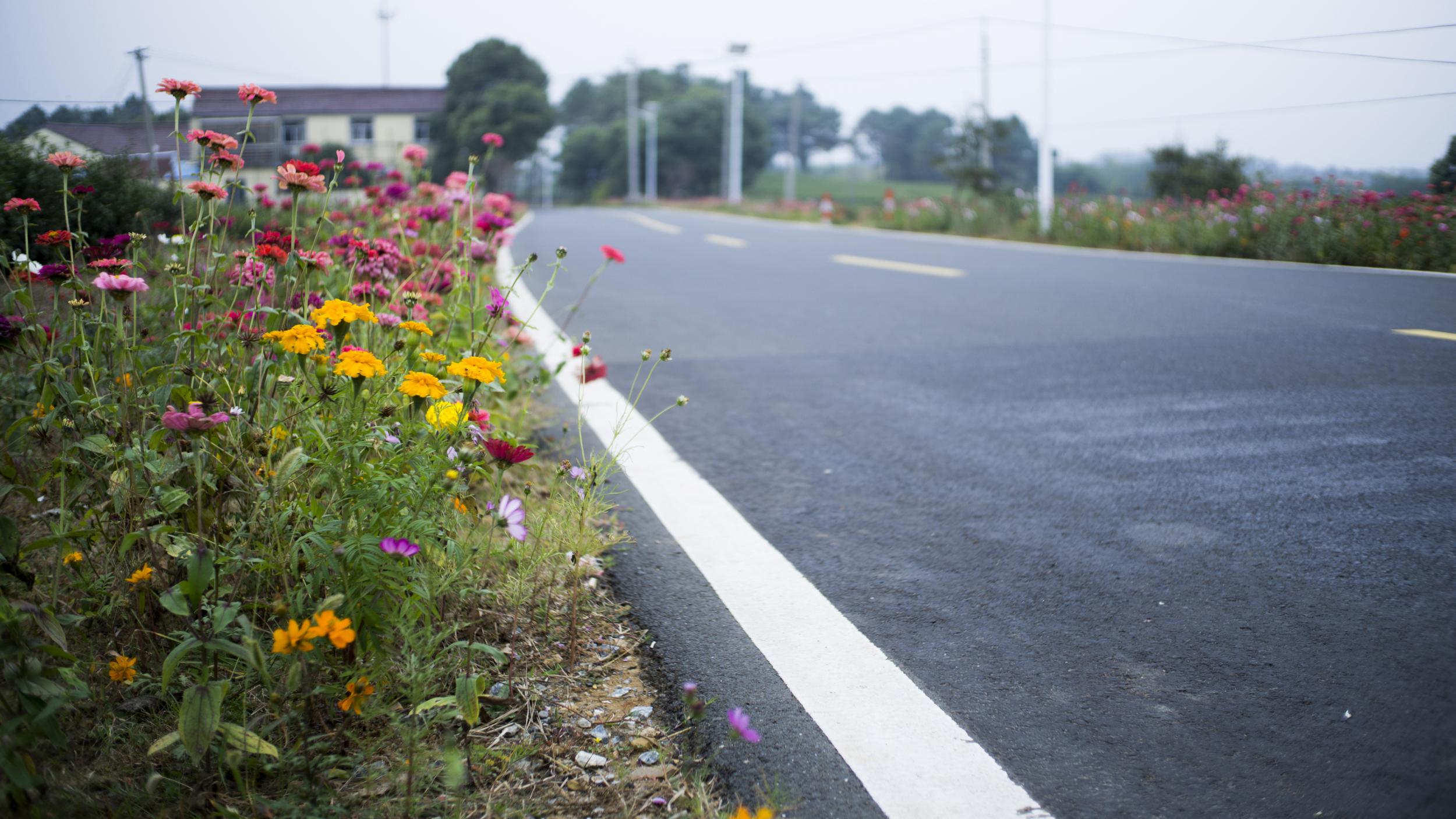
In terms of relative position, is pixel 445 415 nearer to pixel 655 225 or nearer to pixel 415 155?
pixel 415 155

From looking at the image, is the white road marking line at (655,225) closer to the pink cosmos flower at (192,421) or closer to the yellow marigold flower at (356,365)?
the yellow marigold flower at (356,365)

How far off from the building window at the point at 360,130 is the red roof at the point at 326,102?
50 mm

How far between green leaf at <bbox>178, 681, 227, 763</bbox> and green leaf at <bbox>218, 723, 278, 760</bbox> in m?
0.02

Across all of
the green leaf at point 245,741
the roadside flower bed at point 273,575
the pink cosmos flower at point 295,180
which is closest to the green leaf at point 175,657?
the roadside flower bed at point 273,575

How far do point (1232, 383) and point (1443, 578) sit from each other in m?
2.17

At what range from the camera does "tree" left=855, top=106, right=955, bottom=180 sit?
85312 mm

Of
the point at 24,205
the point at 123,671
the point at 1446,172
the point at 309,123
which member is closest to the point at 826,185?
the point at 1446,172

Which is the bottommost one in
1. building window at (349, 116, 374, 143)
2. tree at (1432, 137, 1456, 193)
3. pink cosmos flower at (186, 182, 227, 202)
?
pink cosmos flower at (186, 182, 227, 202)

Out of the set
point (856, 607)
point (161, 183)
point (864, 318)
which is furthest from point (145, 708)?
point (864, 318)

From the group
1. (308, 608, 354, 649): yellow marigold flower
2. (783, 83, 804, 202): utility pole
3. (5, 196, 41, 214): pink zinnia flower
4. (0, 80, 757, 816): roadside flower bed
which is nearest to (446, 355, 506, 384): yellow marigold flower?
(0, 80, 757, 816): roadside flower bed

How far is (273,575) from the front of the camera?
6.13ft

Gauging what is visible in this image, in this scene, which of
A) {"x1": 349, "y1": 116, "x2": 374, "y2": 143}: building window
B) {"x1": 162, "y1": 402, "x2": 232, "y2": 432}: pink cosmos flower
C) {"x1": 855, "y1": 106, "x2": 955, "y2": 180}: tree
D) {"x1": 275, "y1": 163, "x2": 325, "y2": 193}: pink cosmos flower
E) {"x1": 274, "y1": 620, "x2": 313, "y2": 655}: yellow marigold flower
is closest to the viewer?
{"x1": 274, "y1": 620, "x2": 313, "y2": 655}: yellow marigold flower

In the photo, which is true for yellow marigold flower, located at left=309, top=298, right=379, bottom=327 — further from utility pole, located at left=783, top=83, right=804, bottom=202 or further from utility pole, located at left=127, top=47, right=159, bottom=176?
utility pole, located at left=783, top=83, right=804, bottom=202

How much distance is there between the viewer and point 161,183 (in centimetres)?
354
